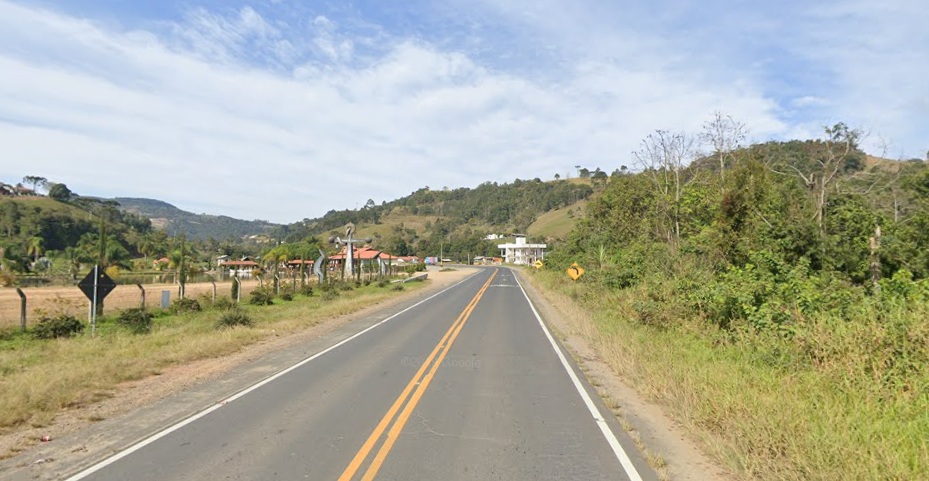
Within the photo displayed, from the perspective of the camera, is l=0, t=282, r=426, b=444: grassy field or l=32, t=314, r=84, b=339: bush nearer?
l=0, t=282, r=426, b=444: grassy field

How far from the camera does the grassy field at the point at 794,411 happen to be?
5.29m

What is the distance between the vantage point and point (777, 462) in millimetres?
5590

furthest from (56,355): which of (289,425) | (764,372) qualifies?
(764,372)

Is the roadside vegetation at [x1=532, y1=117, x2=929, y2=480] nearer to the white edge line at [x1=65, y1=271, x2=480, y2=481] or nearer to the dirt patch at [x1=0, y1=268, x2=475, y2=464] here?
the white edge line at [x1=65, y1=271, x2=480, y2=481]

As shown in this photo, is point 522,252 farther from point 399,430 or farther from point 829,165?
point 399,430

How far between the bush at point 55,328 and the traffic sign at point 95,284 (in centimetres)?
372

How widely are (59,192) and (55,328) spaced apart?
8062 inches

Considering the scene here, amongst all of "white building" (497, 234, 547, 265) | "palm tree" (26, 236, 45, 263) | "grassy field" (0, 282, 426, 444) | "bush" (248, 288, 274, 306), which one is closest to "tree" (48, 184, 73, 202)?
"palm tree" (26, 236, 45, 263)

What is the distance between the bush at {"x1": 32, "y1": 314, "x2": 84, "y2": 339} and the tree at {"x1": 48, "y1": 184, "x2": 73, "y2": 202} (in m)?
199

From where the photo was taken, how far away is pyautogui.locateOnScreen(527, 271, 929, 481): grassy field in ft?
17.4

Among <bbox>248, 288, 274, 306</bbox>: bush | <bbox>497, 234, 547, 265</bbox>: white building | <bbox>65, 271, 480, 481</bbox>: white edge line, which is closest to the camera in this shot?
<bbox>65, 271, 480, 481</bbox>: white edge line

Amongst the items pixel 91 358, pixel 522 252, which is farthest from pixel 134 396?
pixel 522 252

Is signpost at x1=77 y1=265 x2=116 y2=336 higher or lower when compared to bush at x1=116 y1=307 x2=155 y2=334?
higher

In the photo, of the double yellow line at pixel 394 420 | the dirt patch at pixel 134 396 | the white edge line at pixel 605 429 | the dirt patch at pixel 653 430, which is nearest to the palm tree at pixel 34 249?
the dirt patch at pixel 134 396
